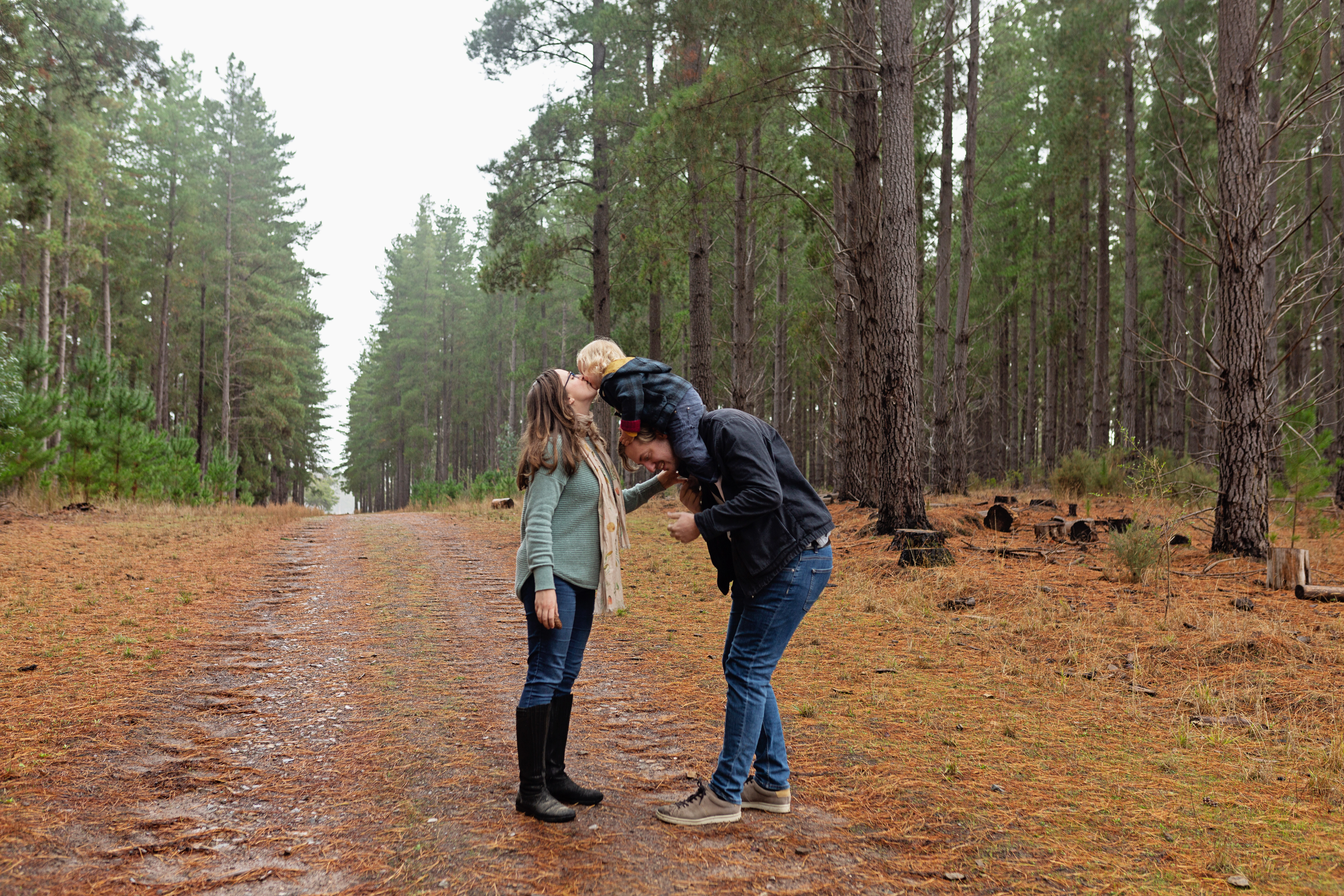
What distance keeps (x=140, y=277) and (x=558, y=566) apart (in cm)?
3683

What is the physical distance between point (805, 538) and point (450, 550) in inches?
409

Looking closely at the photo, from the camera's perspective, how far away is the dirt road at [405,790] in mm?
2854

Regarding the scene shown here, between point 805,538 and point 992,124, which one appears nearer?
point 805,538

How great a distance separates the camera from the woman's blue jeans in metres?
3.42

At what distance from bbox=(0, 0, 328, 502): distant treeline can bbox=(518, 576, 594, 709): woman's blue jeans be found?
13.5m

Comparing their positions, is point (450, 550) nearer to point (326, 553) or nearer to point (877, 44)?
point (326, 553)

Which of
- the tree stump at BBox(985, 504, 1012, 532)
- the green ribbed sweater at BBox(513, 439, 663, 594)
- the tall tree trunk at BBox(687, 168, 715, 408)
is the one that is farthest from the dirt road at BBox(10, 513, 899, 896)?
the tall tree trunk at BBox(687, 168, 715, 408)

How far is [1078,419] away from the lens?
25781 millimetres

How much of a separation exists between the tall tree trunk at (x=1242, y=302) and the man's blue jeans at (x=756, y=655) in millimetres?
7866

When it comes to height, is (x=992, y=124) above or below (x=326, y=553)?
above

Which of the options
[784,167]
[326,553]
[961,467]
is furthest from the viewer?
[961,467]

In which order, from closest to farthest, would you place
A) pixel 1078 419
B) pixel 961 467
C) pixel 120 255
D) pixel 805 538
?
pixel 805 538 → pixel 961 467 → pixel 1078 419 → pixel 120 255

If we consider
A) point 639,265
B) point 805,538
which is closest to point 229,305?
point 639,265

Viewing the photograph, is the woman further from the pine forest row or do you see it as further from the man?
the pine forest row
